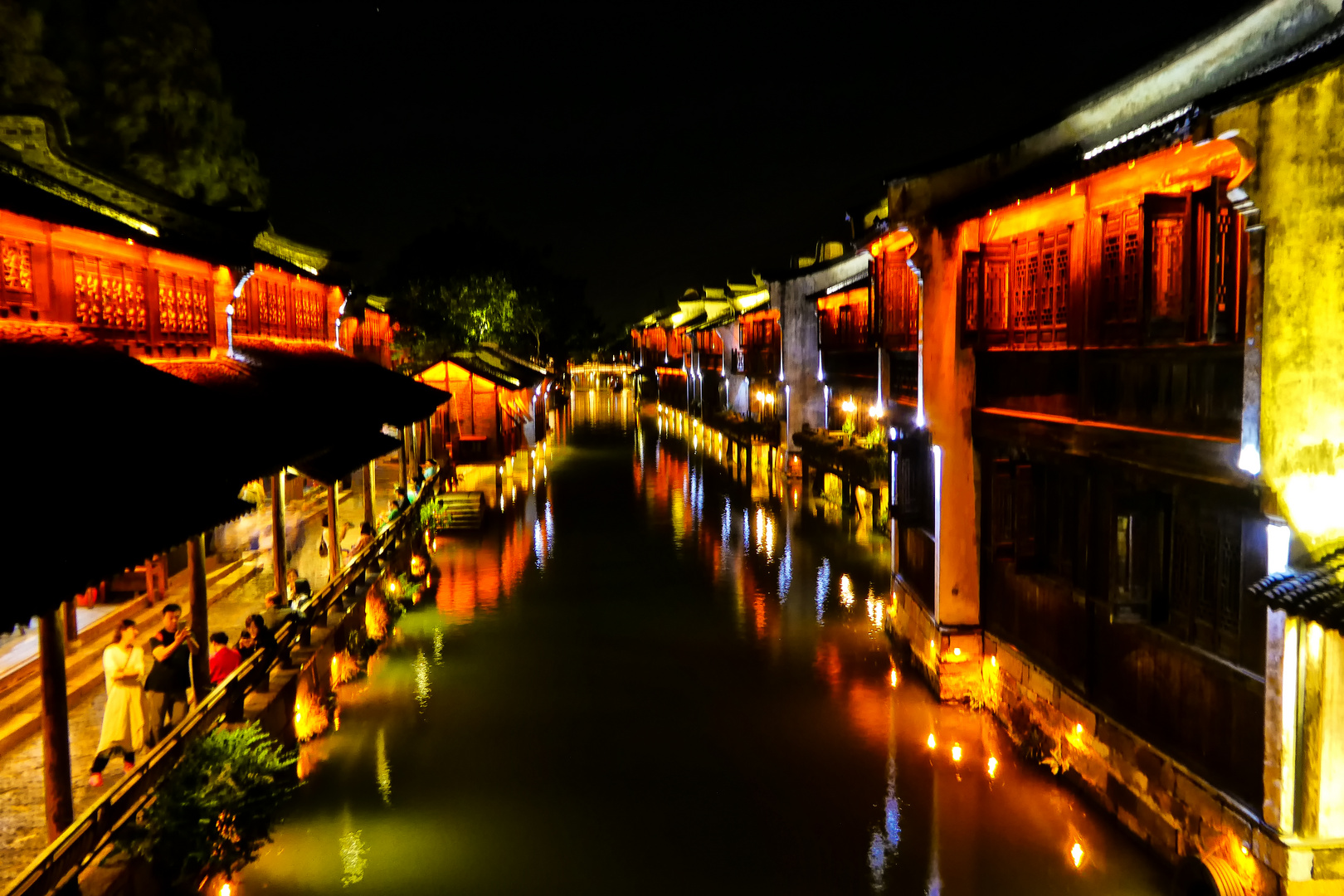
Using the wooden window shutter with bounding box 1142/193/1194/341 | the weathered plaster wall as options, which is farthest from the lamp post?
the wooden window shutter with bounding box 1142/193/1194/341

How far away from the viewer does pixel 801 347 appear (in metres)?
40.5

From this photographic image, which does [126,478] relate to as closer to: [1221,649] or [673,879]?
[673,879]

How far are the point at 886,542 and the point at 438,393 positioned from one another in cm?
1313

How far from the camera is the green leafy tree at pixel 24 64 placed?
2414 cm

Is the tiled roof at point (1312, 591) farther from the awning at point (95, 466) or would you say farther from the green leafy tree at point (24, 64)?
the green leafy tree at point (24, 64)

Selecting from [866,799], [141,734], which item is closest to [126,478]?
[141,734]

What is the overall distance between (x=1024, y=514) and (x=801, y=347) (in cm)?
2847

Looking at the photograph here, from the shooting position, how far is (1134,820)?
10.6 m

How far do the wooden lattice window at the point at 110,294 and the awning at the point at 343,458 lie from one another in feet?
9.03

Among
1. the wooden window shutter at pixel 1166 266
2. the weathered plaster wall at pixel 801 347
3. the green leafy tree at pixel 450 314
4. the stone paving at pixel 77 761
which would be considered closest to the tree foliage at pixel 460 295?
the green leafy tree at pixel 450 314

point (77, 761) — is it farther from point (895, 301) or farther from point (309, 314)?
point (309, 314)

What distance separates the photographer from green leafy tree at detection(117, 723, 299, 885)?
27.1 feet

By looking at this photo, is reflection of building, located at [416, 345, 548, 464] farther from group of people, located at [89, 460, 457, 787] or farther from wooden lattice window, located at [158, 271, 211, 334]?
group of people, located at [89, 460, 457, 787]

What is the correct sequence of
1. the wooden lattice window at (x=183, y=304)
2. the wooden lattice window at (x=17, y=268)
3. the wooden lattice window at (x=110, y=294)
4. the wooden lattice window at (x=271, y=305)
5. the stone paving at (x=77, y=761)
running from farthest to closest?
1. the wooden lattice window at (x=271, y=305)
2. the wooden lattice window at (x=183, y=304)
3. the wooden lattice window at (x=110, y=294)
4. the wooden lattice window at (x=17, y=268)
5. the stone paving at (x=77, y=761)
